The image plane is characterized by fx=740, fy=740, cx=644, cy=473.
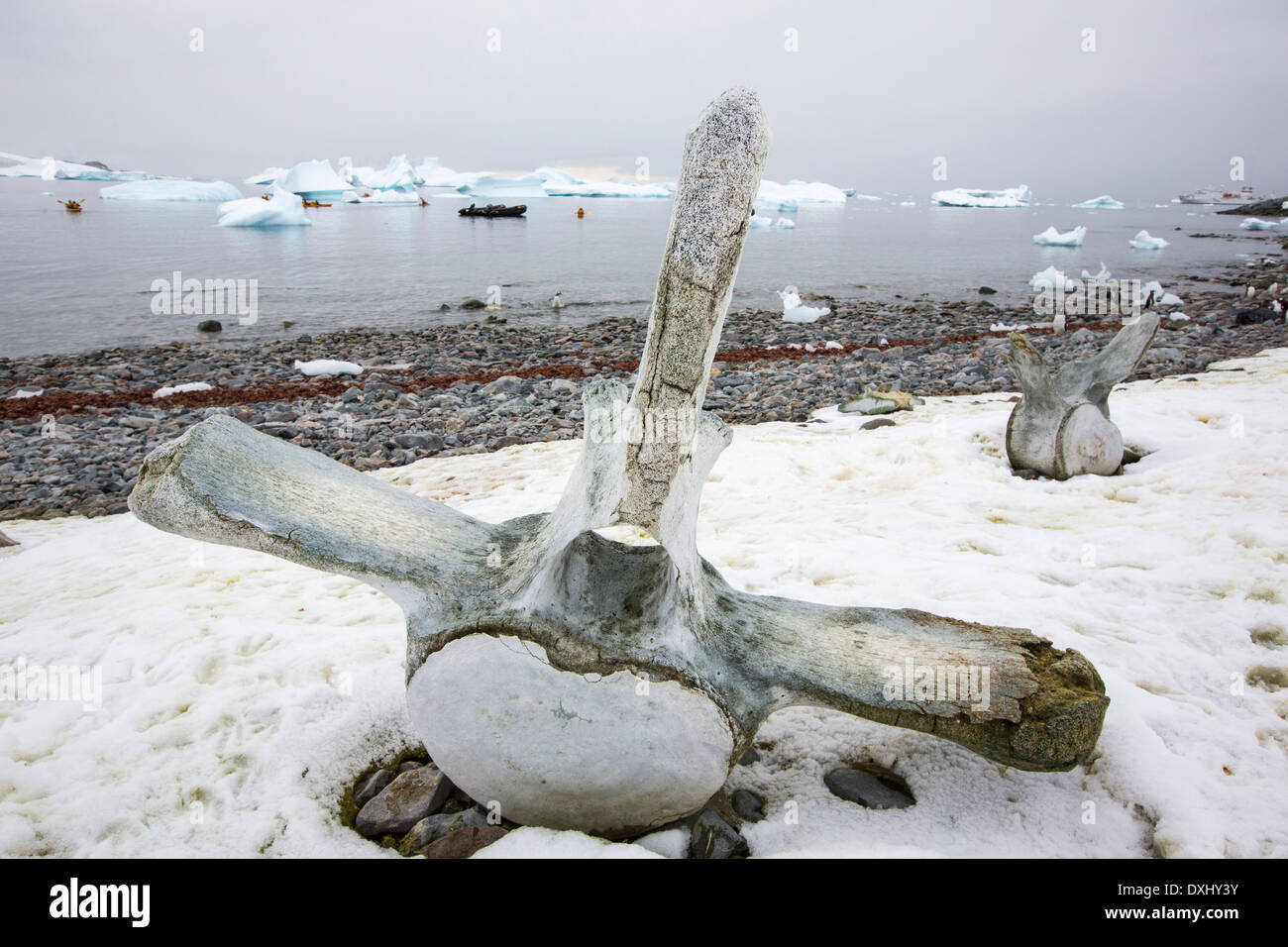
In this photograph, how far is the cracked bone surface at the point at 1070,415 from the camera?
5.93 meters

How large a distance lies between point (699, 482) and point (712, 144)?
108 centimetres

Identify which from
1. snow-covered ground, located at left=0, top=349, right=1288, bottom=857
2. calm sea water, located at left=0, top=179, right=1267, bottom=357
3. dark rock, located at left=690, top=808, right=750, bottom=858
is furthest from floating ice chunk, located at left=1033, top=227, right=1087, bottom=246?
dark rock, located at left=690, top=808, right=750, bottom=858

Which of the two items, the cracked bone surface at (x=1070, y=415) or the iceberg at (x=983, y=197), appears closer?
the cracked bone surface at (x=1070, y=415)

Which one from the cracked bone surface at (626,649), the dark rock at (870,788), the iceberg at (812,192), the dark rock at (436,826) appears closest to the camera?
the cracked bone surface at (626,649)

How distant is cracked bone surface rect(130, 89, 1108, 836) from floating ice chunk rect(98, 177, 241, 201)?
266ft

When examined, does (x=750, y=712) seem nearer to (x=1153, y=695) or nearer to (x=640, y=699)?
(x=640, y=699)

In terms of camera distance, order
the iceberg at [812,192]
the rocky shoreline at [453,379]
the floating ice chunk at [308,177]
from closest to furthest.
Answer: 1. the rocky shoreline at [453,379]
2. the floating ice chunk at [308,177]
3. the iceberg at [812,192]

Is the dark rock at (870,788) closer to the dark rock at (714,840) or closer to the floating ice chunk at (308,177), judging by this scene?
the dark rock at (714,840)

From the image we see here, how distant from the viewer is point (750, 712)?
2.51 metres

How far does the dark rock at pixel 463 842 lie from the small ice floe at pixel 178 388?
1084 centimetres

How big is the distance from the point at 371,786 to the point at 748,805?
1.46 m

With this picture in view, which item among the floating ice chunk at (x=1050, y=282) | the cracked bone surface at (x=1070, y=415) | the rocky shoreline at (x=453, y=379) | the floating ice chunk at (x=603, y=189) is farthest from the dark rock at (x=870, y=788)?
the floating ice chunk at (x=603, y=189)

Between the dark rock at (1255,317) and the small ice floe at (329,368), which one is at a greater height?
the dark rock at (1255,317)
